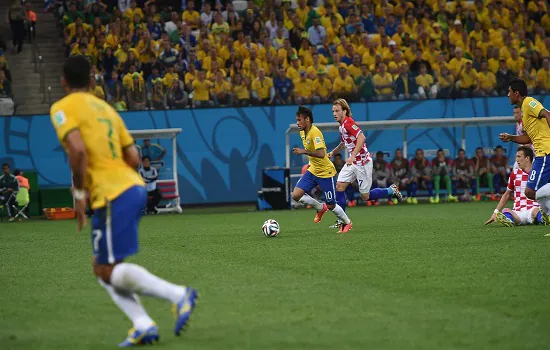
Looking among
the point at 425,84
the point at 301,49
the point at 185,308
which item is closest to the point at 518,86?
the point at 185,308

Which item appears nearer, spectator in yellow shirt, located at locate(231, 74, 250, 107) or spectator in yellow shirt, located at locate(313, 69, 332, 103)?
spectator in yellow shirt, located at locate(231, 74, 250, 107)

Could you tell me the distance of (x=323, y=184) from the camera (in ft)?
59.0

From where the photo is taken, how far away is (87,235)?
19.1 metres

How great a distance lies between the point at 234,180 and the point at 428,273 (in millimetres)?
19713

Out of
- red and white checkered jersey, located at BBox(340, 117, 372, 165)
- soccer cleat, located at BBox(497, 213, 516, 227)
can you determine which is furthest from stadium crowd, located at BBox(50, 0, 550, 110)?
soccer cleat, located at BBox(497, 213, 516, 227)

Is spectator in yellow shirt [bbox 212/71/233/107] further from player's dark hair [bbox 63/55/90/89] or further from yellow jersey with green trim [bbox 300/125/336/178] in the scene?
player's dark hair [bbox 63/55/90/89]

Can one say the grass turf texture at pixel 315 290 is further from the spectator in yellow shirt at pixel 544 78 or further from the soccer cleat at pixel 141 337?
the spectator in yellow shirt at pixel 544 78

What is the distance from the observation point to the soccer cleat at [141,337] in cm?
707

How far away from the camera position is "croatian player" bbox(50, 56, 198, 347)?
23.2ft

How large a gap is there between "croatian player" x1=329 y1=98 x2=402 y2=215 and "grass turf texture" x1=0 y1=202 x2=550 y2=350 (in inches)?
49.0

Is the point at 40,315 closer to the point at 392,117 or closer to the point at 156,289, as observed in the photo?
the point at 156,289

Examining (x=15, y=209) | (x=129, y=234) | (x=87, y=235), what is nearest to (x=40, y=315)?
(x=129, y=234)

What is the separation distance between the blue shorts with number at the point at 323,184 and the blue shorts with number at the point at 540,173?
4.12 meters

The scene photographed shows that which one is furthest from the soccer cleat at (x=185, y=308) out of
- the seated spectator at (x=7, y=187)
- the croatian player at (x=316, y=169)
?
the seated spectator at (x=7, y=187)
